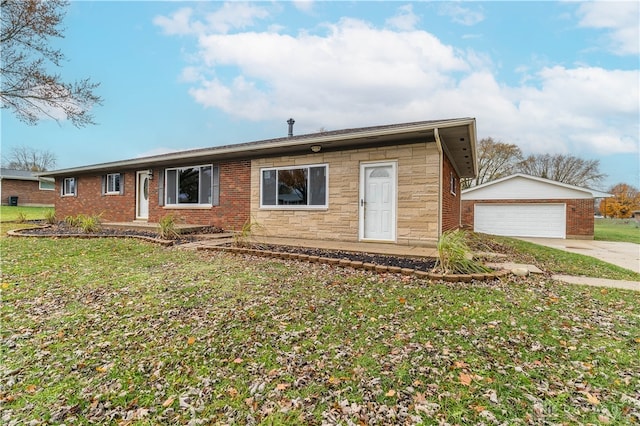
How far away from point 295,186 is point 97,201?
1064 centimetres

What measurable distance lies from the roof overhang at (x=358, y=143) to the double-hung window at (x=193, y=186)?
329 mm

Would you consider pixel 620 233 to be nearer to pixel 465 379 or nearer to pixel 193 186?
pixel 465 379

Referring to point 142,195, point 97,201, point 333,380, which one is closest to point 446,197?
point 333,380

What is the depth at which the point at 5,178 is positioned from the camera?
25781mm

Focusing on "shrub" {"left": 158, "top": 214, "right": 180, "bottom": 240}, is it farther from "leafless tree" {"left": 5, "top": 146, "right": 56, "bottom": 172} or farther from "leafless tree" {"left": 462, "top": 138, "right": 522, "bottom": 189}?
"leafless tree" {"left": 5, "top": 146, "right": 56, "bottom": 172}

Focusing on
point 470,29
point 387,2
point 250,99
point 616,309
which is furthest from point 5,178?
point 616,309

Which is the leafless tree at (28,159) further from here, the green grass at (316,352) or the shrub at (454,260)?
the shrub at (454,260)

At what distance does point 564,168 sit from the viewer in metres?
29.7

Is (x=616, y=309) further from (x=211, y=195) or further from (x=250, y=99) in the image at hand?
(x=250, y=99)

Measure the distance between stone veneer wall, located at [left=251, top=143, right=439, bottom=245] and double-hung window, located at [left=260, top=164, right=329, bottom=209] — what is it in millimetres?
148

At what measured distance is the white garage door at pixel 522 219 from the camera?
15.8 metres

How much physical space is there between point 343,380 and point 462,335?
4.38 ft

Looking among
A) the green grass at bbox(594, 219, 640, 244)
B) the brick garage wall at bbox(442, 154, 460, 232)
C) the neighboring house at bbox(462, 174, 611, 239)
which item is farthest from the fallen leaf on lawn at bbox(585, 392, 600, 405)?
the green grass at bbox(594, 219, 640, 244)

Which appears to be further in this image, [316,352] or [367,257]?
[367,257]
